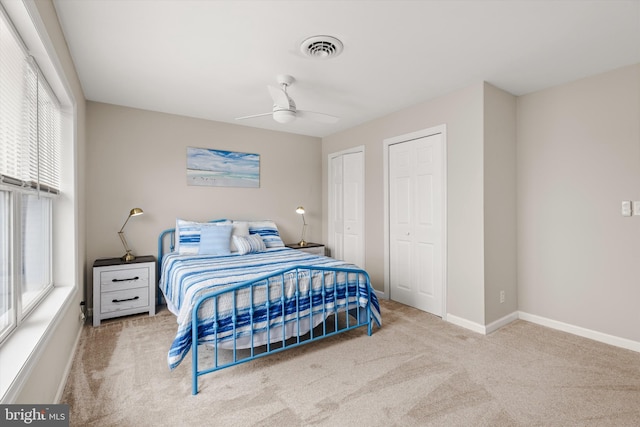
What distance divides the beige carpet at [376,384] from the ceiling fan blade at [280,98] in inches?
84.9

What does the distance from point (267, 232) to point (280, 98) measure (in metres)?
2.09

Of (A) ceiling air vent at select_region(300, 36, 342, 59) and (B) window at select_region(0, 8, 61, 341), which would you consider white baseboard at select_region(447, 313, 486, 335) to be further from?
(B) window at select_region(0, 8, 61, 341)

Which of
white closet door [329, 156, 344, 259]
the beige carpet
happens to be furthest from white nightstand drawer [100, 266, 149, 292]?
white closet door [329, 156, 344, 259]

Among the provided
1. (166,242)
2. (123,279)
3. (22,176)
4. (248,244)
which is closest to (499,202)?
(248,244)

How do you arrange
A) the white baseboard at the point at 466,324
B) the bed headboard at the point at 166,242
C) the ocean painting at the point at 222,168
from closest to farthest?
1. the white baseboard at the point at 466,324
2. the bed headboard at the point at 166,242
3. the ocean painting at the point at 222,168

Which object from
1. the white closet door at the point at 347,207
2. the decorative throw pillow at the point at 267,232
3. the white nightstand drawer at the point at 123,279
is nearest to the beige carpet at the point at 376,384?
the white nightstand drawer at the point at 123,279

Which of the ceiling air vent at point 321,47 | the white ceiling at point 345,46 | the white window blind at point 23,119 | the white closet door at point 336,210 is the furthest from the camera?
the white closet door at point 336,210

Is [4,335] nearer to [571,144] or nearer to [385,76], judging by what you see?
[385,76]

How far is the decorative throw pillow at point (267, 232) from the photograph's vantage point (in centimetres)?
434

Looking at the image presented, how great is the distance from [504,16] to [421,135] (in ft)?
5.46

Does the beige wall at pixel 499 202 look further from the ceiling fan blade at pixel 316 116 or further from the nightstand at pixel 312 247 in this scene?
the nightstand at pixel 312 247

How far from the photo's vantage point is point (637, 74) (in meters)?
2.68

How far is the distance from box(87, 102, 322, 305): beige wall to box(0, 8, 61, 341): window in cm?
139

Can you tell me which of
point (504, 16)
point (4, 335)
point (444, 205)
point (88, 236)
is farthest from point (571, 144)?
point (88, 236)
